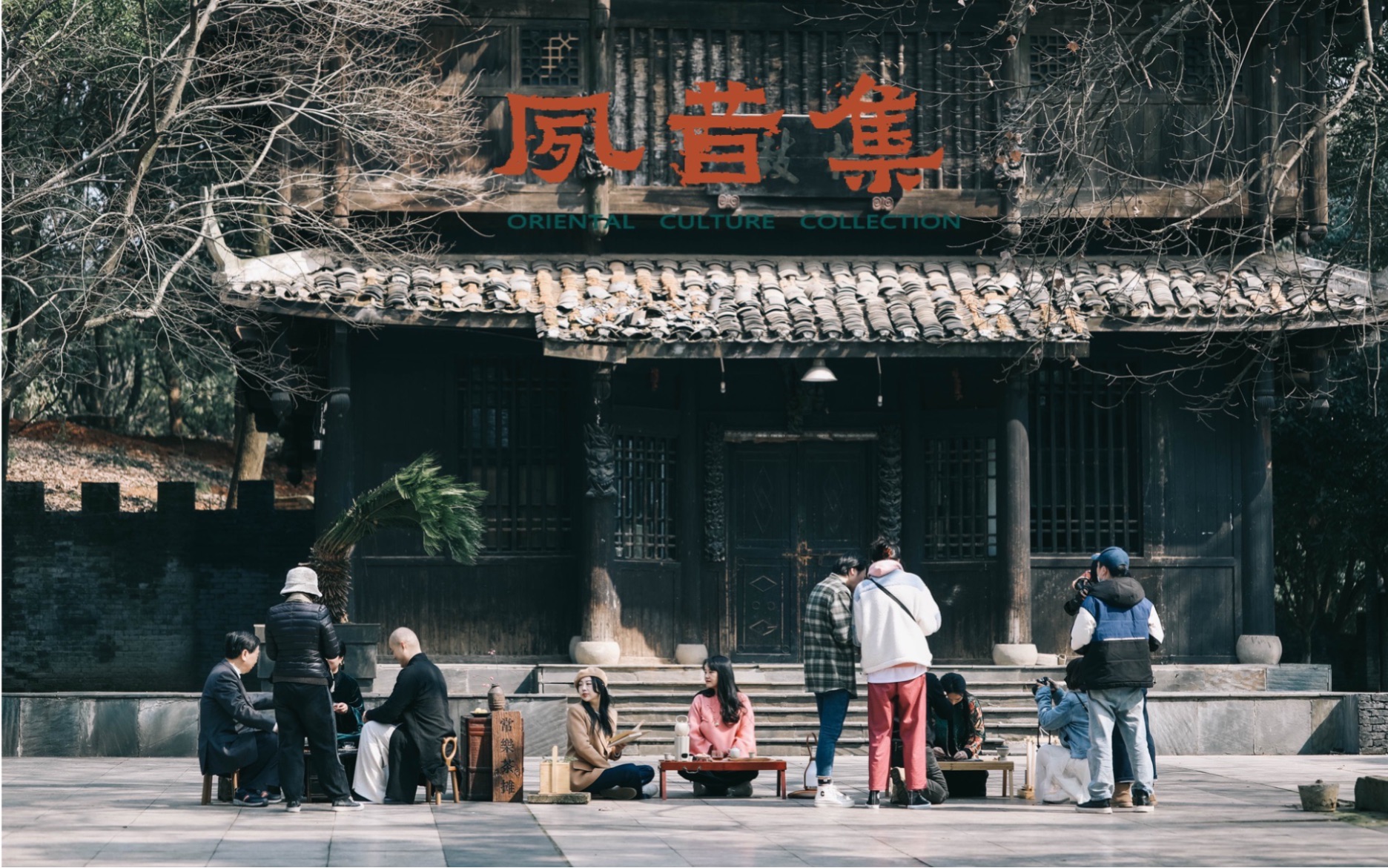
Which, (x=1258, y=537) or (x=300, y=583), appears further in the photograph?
(x=1258, y=537)

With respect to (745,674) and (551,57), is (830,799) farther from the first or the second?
(551,57)

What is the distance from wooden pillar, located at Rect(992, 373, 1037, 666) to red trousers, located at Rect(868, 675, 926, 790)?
5803mm

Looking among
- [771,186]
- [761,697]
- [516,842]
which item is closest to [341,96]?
[771,186]

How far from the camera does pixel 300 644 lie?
1138 cm

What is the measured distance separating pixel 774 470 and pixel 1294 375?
540cm

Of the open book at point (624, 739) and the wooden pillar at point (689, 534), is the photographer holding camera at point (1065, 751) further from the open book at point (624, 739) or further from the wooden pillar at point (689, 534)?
the wooden pillar at point (689, 534)

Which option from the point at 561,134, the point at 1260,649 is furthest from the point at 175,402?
the point at 1260,649

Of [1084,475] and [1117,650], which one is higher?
[1084,475]

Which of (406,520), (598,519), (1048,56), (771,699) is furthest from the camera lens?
(1048,56)

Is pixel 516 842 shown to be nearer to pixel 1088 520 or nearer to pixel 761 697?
pixel 761 697

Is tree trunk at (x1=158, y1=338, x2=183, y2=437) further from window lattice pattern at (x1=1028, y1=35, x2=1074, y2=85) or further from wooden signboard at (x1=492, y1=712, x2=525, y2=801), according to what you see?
wooden signboard at (x1=492, y1=712, x2=525, y2=801)

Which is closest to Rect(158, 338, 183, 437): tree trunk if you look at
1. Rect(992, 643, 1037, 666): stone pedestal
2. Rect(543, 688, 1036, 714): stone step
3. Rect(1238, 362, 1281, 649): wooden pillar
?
Rect(543, 688, 1036, 714): stone step

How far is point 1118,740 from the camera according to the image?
1155 cm

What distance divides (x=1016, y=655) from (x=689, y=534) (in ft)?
11.5
